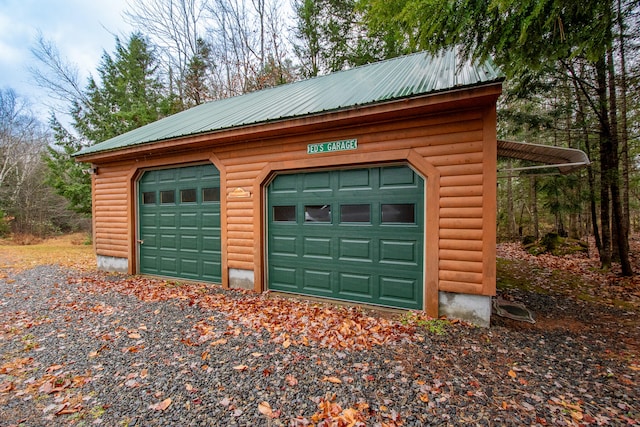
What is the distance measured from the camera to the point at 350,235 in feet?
15.8

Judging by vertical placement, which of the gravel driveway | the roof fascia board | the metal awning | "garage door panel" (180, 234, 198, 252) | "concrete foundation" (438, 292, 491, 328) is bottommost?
the gravel driveway

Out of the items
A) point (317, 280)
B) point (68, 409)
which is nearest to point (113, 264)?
point (317, 280)

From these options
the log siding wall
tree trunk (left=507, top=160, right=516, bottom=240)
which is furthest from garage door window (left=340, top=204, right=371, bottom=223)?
tree trunk (left=507, top=160, right=516, bottom=240)

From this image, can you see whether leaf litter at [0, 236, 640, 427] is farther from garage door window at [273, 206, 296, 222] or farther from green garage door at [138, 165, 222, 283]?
garage door window at [273, 206, 296, 222]

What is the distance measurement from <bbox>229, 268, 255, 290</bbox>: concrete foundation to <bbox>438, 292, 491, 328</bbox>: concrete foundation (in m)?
3.47

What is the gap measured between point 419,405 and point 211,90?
16985 millimetres

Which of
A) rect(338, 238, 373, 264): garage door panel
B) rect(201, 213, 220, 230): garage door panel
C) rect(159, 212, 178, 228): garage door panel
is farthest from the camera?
rect(159, 212, 178, 228): garage door panel

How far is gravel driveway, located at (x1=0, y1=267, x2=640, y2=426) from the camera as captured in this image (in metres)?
2.23

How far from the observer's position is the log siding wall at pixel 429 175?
3.81 metres

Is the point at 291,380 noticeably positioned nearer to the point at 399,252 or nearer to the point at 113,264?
the point at 399,252

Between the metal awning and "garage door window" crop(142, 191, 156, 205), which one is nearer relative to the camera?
the metal awning

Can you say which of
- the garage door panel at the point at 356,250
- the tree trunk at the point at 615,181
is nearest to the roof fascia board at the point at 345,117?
the garage door panel at the point at 356,250

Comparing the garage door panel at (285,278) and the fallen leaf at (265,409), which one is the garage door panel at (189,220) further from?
the fallen leaf at (265,409)

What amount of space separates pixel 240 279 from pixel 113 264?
13.8 ft
